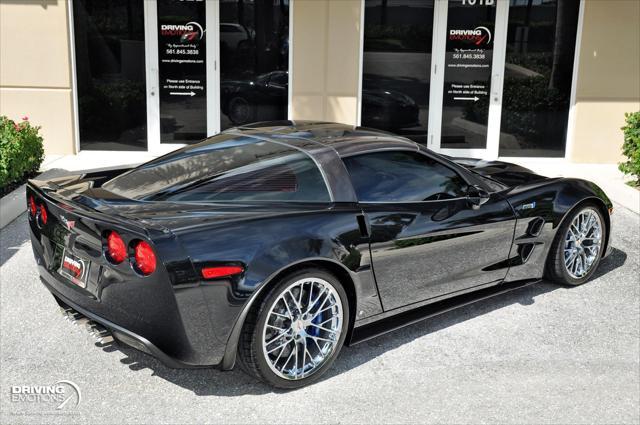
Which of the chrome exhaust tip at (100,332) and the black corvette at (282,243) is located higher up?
the black corvette at (282,243)

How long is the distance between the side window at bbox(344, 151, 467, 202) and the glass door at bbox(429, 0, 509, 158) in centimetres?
586

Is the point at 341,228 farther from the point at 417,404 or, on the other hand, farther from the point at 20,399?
the point at 20,399

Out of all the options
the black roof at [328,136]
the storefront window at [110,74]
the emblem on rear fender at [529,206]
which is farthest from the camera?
the storefront window at [110,74]

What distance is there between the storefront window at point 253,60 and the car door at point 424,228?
5.86m

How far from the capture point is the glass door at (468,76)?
34.3 ft

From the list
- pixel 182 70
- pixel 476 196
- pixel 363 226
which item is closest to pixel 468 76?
pixel 182 70

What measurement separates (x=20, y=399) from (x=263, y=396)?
4.51 feet

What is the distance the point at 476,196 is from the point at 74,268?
272 centimetres

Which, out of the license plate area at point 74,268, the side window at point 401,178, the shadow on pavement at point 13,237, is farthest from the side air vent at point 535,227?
the shadow on pavement at point 13,237

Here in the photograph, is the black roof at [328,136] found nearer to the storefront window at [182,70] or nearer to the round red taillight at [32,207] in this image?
the round red taillight at [32,207]

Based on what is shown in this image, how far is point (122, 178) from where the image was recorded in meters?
4.84

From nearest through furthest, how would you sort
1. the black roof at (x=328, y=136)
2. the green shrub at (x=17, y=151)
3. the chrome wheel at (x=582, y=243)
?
the black roof at (x=328, y=136) < the chrome wheel at (x=582, y=243) < the green shrub at (x=17, y=151)
